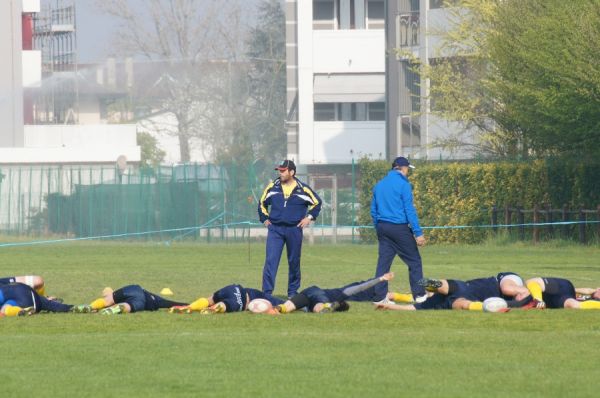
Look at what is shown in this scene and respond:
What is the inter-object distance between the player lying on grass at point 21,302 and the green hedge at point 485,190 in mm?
26121

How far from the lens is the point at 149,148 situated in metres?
99.0

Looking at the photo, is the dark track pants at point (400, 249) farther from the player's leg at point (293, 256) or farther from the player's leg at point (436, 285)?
the player's leg at point (436, 285)

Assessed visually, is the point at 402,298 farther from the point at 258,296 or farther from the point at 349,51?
the point at 349,51

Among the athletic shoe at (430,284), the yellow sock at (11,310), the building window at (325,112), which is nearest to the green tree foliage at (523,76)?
the building window at (325,112)

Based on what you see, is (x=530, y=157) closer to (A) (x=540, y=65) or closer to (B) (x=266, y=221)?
(A) (x=540, y=65)

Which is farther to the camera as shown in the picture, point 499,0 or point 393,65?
point 393,65

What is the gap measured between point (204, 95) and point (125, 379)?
236 ft

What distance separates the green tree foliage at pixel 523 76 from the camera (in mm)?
36844

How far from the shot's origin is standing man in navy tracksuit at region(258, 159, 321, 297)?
19828 mm

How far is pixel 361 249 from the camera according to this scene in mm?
41719

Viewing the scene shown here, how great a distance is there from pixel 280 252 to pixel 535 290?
13.6ft

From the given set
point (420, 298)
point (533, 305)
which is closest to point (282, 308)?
point (420, 298)

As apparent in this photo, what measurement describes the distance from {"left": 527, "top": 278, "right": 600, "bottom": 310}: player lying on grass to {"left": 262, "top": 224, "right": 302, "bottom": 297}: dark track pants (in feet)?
12.1

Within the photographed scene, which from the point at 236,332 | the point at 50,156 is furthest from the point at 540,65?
the point at 50,156
